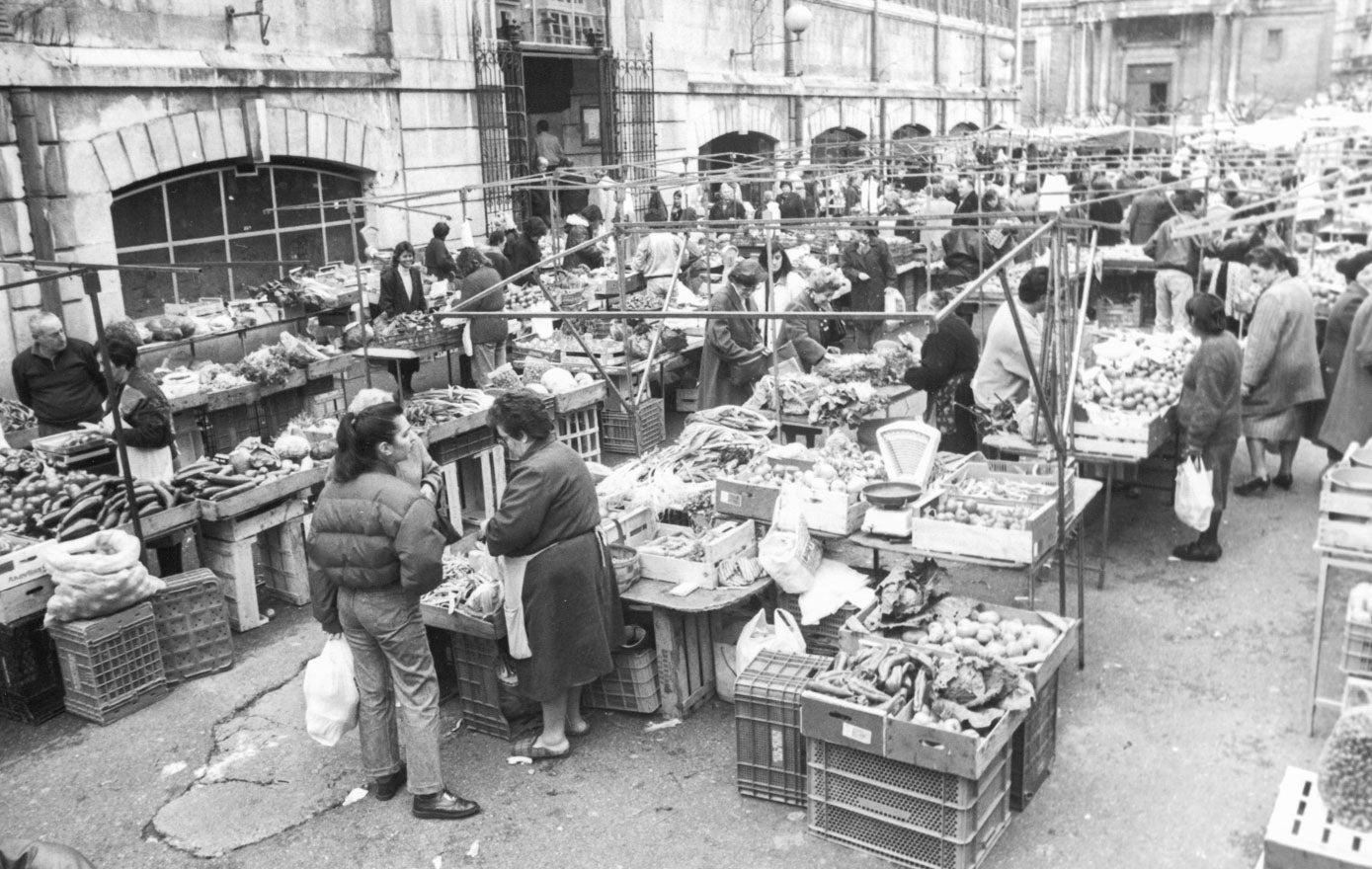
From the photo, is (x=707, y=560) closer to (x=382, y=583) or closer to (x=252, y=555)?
(x=382, y=583)

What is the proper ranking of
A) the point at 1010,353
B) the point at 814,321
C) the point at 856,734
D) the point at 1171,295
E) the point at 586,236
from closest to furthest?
1. the point at 856,734
2. the point at 1010,353
3. the point at 814,321
4. the point at 1171,295
5. the point at 586,236

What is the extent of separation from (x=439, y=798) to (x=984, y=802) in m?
2.60

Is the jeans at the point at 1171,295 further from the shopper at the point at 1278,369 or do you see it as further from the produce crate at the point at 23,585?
the produce crate at the point at 23,585

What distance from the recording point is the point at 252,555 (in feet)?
27.0

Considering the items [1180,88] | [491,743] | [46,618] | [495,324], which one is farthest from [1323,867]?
[1180,88]

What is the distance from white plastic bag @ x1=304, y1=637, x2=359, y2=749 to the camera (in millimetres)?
5777

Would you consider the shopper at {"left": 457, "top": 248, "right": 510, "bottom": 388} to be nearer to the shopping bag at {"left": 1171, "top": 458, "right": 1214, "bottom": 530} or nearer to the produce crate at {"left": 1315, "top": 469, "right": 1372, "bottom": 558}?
the shopping bag at {"left": 1171, "top": 458, "right": 1214, "bottom": 530}

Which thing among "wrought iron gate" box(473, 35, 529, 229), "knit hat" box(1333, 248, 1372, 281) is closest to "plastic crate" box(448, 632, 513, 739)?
"knit hat" box(1333, 248, 1372, 281)

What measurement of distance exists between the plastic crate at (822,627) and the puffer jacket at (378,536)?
225cm

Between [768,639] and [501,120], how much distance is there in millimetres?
14361

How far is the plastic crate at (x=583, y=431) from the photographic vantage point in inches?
418

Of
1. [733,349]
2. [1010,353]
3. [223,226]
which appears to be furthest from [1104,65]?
[1010,353]

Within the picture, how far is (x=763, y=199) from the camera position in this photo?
22469 mm

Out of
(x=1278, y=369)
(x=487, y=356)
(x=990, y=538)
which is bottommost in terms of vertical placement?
(x=990, y=538)
